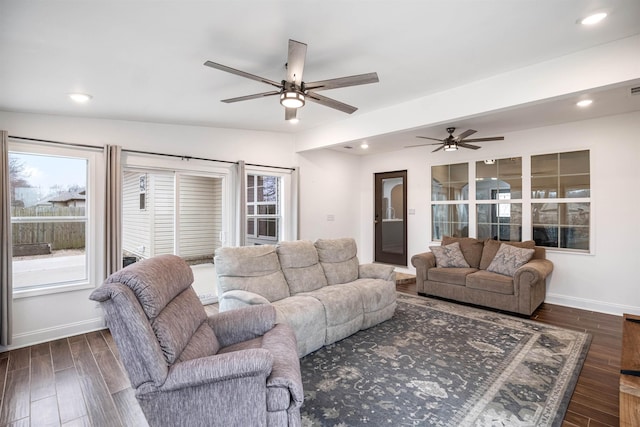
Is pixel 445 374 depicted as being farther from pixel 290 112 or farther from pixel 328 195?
pixel 328 195

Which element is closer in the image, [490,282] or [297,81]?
[297,81]

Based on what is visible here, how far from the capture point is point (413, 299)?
15.8ft

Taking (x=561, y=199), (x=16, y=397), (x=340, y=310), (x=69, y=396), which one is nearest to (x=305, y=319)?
(x=340, y=310)

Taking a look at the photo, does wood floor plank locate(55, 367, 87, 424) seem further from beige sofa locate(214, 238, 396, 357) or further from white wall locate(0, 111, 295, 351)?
beige sofa locate(214, 238, 396, 357)

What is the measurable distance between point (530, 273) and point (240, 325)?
3.67m

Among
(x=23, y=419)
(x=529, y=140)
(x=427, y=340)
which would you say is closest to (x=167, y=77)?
(x=23, y=419)

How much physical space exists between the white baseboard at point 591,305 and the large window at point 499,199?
0.99 metres

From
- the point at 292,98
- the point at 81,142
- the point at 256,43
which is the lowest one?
the point at 81,142

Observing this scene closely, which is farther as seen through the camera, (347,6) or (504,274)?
(504,274)

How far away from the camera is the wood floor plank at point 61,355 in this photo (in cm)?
289

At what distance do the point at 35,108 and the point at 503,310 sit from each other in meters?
6.10

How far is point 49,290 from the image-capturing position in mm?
3508

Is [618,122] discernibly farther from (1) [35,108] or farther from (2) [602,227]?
(1) [35,108]

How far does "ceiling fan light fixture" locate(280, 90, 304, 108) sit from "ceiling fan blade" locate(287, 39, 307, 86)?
81 millimetres
